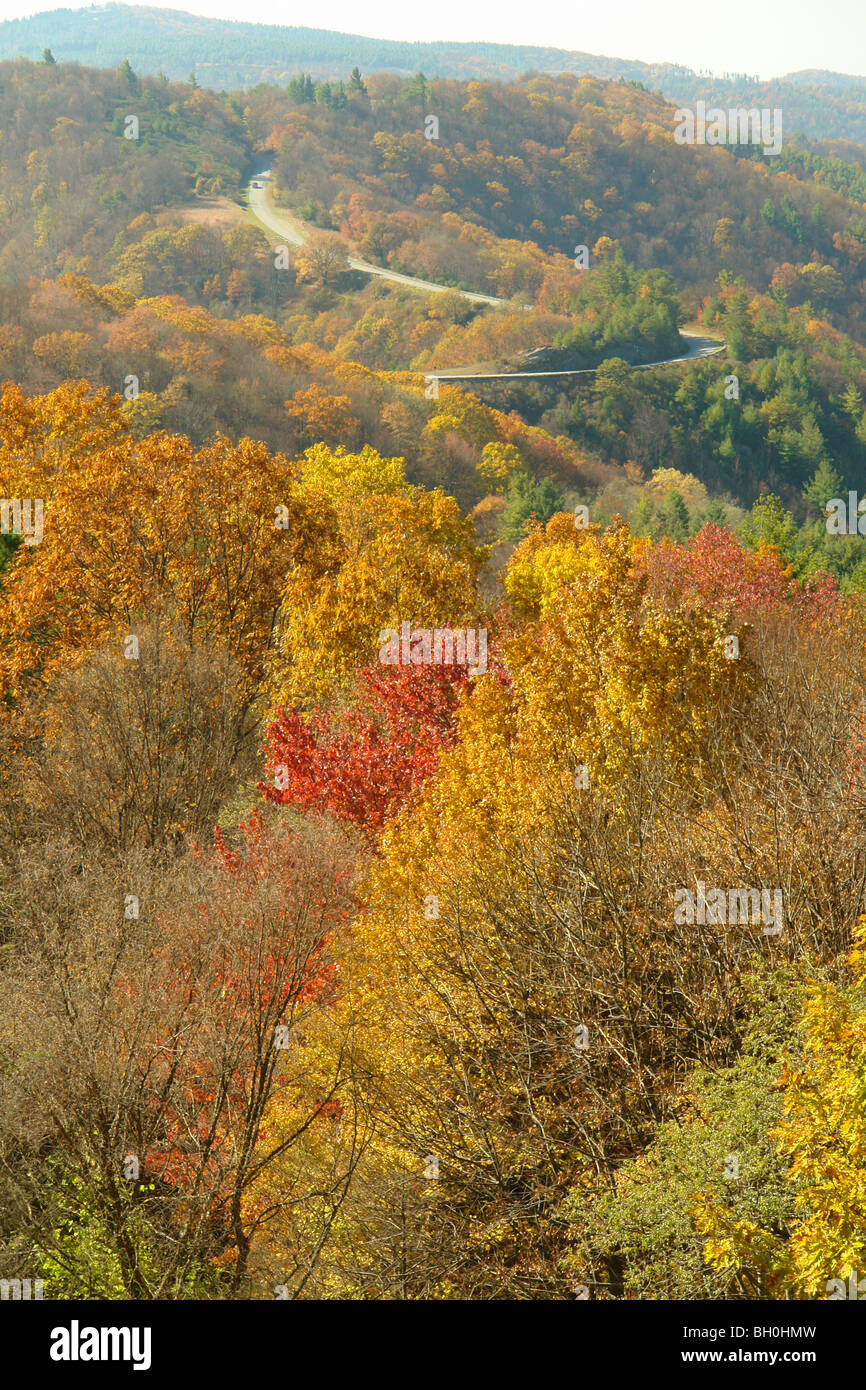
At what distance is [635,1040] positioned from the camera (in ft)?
42.9

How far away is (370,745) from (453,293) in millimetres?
143629

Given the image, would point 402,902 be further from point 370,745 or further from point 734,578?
point 734,578

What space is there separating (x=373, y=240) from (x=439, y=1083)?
186260 millimetres

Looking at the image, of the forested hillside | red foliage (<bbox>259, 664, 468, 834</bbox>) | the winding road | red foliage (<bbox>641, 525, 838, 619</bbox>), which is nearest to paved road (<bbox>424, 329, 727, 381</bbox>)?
the winding road

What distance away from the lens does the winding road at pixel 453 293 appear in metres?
133

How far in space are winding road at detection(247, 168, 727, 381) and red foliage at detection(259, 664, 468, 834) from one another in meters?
98.2

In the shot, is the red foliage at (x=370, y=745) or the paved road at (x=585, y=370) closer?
the red foliage at (x=370, y=745)

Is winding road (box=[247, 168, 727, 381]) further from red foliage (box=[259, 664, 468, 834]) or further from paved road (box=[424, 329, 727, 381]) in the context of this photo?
red foliage (box=[259, 664, 468, 834])

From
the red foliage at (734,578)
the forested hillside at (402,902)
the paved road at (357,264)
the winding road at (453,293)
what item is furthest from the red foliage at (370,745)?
the paved road at (357,264)

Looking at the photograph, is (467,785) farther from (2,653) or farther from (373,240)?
(373,240)

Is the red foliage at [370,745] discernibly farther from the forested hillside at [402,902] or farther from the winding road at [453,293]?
the winding road at [453,293]

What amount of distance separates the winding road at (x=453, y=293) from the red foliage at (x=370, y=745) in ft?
322

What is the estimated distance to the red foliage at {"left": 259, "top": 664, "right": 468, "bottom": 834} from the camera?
24.0 metres
